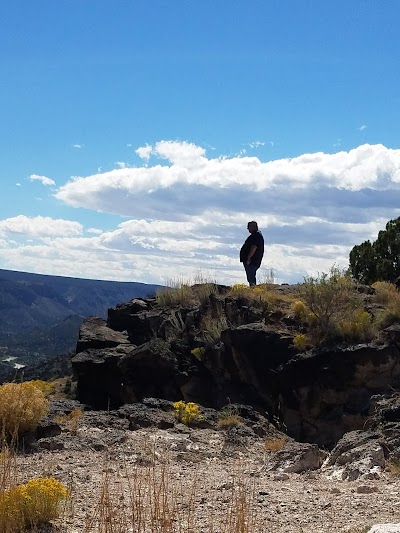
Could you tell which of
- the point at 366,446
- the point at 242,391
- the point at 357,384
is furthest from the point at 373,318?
the point at 366,446

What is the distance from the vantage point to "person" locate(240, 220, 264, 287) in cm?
1731

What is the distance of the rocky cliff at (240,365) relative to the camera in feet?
41.5

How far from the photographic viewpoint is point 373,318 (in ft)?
45.8

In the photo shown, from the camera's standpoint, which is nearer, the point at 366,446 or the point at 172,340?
the point at 366,446

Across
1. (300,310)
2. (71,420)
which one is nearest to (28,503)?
(71,420)

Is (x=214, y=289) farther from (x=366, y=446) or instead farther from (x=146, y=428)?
(x=366, y=446)

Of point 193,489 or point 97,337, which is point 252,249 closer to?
point 97,337

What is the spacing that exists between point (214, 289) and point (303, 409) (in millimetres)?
5476

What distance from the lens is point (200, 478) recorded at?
25.7 feet

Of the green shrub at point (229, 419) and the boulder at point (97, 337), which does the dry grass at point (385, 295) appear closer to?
the green shrub at point (229, 419)

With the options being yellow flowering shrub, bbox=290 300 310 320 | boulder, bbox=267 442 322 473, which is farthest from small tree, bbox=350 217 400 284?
boulder, bbox=267 442 322 473

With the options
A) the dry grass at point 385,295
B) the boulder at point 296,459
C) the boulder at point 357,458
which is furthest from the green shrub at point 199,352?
the boulder at point 296,459

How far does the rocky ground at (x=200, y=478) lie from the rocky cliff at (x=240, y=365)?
154 centimetres

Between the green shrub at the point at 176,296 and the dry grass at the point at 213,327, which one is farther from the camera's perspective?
the green shrub at the point at 176,296
